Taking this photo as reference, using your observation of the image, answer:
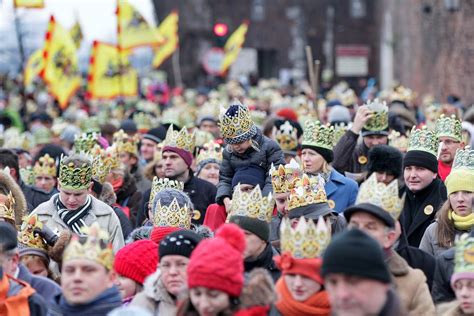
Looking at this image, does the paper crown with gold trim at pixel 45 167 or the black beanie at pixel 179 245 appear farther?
the paper crown with gold trim at pixel 45 167

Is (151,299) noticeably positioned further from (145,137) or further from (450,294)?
(145,137)

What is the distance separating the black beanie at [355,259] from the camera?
6484mm

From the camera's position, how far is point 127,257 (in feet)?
29.1

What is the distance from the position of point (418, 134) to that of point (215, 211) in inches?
74.6

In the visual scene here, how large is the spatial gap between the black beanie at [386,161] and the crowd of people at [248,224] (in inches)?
0.4

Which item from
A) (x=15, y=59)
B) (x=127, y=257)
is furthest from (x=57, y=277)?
(x=15, y=59)

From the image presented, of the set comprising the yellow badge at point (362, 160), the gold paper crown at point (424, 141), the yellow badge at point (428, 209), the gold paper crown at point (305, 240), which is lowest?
the yellow badge at point (362, 160)

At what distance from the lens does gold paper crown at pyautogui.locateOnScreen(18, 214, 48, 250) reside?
993cm

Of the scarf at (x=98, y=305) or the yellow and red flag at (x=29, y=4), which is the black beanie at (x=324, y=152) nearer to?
the scarf at (x=98, y=305)

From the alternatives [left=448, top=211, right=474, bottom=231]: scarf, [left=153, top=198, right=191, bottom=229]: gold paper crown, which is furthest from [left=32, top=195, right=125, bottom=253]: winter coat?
[left=448, top=211, right=474, bottom=231]: scarf

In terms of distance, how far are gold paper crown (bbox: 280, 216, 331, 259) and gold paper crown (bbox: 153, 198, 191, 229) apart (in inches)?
91.1

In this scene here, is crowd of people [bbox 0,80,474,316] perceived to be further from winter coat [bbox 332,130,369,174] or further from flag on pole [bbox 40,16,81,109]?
flag on pole [bbox 40,16,81,109]

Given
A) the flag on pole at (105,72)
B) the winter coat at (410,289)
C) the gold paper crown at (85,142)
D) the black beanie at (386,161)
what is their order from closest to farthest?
the winter coat at (410,289), the black beanie at (386,161), the gold paper crown at (85,142), the flag on pole at (105,72)

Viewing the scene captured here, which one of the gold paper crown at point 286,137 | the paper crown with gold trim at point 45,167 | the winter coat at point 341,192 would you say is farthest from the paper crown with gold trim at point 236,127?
the paper crown with gold trim at point 45,167
